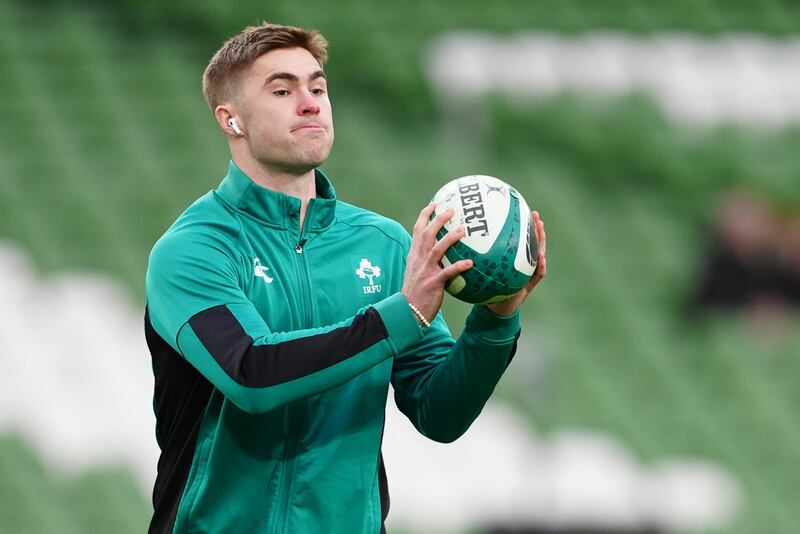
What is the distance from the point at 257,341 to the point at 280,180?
430 millimetres

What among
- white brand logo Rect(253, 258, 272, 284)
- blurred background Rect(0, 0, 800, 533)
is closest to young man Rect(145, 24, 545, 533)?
white brand logo Rect(253, 258, 272, 284)

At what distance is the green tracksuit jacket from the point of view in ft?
8.64

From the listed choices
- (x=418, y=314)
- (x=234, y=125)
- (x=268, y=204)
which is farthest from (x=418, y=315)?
(x=234, y=125)

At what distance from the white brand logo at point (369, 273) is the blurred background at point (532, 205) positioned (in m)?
4.46

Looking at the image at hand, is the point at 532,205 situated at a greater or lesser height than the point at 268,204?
greater

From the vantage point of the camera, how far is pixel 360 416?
2.83 metres

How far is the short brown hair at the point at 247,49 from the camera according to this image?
2.87 m

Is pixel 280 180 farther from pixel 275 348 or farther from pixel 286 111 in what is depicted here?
pixel 275 348

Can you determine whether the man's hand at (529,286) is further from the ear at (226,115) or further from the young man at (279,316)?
the ear at (226,115)

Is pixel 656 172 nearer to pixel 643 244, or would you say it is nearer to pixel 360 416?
pixel 643 244

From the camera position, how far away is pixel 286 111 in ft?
9.24

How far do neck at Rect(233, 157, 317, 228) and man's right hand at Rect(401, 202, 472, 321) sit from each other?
36 cm

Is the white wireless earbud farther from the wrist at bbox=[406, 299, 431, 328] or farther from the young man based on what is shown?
the wrist at bbox=[406, 299, 431, 328]

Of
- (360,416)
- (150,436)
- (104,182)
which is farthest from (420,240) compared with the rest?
(104,182)
